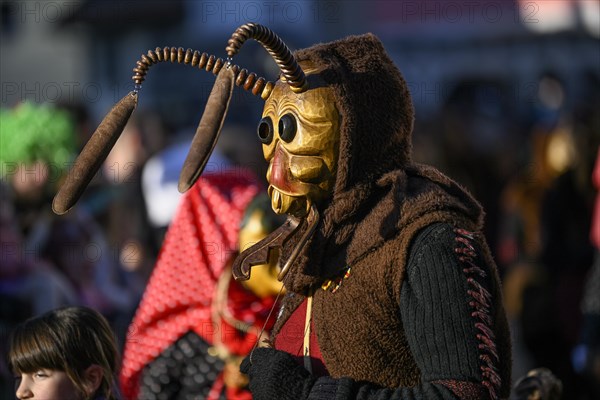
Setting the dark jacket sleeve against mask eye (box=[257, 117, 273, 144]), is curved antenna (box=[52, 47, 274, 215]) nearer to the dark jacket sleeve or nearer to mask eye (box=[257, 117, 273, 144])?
mask eye (box=[257, 117, 273, 144])

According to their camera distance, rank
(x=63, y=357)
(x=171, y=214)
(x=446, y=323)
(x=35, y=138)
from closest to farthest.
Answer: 1. (x=446, y=323)
2. (x=63, y=357)
3. (x=171, y=214)
4. (x=35, y=138)

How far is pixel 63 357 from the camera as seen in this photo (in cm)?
298

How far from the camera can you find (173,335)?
12.1 ft

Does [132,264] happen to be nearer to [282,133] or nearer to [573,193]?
[573,193]

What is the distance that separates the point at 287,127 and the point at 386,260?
1.13ft

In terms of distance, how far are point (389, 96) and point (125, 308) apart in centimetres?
342

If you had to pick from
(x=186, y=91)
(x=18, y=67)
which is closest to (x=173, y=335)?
(x=186, y=91)

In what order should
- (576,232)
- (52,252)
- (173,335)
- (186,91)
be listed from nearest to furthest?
1. (173,335)
2. (52,252)
3. (576,232)
4. (186,91)

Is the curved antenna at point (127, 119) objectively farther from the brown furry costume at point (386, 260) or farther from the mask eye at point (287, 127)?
the brown furry costume at point (386, 260)

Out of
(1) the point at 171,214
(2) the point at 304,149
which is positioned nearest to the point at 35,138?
(1) the point at 171,214

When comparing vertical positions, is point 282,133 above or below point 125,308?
above

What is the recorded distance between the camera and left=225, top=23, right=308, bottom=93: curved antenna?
223 cm

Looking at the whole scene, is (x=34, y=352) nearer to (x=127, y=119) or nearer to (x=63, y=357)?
(x=63, y=357)

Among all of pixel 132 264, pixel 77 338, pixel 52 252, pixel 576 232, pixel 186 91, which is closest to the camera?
pixel 77 338
